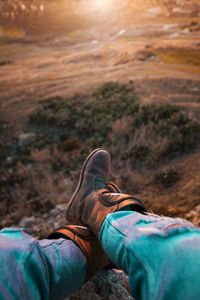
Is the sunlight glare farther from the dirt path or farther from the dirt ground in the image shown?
the dirt path

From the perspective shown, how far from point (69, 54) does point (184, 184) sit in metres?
7.28

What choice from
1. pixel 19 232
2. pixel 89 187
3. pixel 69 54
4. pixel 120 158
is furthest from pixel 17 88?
pixel 19 232

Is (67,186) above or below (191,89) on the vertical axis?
below

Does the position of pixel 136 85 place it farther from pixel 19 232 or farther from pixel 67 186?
pixel 19 232

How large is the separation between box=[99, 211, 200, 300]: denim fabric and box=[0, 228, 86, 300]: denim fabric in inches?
7.6

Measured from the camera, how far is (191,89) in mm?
3703

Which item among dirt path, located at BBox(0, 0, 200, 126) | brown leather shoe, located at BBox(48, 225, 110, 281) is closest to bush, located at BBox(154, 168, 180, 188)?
brown leather shoe, located at BBox(48, 225, 110, 281)

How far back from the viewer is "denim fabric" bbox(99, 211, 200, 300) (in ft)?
1.62

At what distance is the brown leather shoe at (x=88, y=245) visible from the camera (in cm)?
89

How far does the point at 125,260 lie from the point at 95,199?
1.87 feet

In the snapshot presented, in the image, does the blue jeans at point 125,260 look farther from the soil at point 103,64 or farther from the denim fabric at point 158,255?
the soil at point 103,64

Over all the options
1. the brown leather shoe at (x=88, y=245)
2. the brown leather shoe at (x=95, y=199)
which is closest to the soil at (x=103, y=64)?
the brown leather shoe at (x=88, y=245)

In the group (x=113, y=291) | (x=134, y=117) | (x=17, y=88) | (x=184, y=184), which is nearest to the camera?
(x=113, y=291)

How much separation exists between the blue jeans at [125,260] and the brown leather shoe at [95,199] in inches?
4.2
